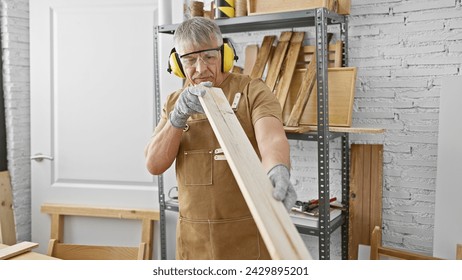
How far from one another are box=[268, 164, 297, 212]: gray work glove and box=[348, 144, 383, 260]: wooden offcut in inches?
39.8

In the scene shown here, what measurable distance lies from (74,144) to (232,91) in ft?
4.60

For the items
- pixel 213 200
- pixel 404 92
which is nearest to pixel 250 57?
pixel 404 92

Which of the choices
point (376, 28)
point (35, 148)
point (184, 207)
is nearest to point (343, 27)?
point (376, 28)

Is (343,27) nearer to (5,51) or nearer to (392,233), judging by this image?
(392,233)

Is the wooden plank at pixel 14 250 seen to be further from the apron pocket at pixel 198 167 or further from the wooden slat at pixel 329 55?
the wooden slat at pixel 329 55

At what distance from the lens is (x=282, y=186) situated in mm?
1104

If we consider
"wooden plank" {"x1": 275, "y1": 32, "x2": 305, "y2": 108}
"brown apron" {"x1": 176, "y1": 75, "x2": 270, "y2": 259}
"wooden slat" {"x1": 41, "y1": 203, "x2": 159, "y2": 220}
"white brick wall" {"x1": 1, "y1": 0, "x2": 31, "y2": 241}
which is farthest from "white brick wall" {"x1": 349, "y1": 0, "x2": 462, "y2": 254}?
"white brick wall" {"x1": 1, "y1": 0, "x2": 31, "y2": 241}

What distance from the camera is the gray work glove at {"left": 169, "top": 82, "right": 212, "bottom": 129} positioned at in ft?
4.58

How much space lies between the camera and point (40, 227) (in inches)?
107

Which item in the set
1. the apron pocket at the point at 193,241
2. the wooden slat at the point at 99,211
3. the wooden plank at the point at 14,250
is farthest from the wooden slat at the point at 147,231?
the apron pocket at the point at 193,241

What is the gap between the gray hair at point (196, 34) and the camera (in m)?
1.50

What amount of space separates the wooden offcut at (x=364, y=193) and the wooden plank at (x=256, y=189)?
1056mm

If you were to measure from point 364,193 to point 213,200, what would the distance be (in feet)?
2.88

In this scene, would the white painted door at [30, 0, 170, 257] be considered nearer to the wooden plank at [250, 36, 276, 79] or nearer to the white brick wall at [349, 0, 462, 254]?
the wooden plank at [250, 36, 276, 79]
